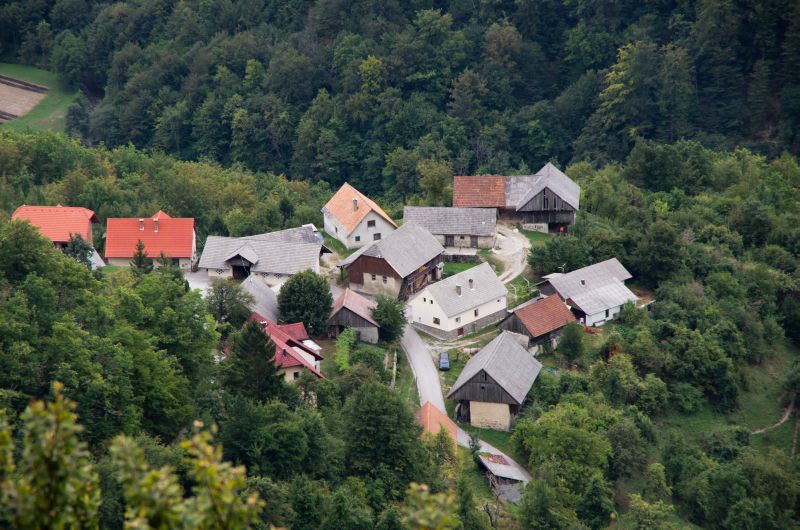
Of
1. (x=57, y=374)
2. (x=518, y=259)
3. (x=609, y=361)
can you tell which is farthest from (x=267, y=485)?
(x=518, y=259)

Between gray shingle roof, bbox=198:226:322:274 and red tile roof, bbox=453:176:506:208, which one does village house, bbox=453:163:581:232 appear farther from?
gray shingle roof, bbox=198:226:322:274

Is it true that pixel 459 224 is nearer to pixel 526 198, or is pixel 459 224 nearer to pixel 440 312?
pixel 526 198

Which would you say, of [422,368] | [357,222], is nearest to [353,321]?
[422,368]

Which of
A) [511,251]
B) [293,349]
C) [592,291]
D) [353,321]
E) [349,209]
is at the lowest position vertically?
[511,251]

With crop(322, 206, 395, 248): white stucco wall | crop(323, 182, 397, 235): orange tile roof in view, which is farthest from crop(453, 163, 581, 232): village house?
crop(323, 182, 397, 235): orange tile roof

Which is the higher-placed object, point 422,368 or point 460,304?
point 460,304

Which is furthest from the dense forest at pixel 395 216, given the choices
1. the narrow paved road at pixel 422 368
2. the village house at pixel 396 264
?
the village house at pixel 396 264

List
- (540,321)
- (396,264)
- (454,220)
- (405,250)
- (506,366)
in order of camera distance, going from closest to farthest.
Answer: (506,366) → (540,321) → (396,264) → (405,250) → (454,220)
